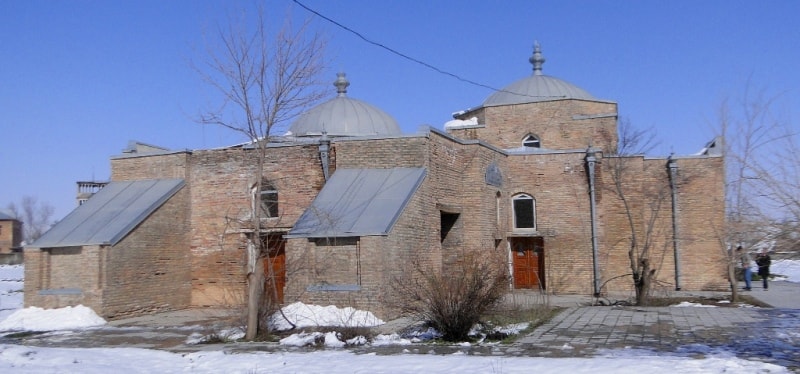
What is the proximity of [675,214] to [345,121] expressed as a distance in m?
11.6

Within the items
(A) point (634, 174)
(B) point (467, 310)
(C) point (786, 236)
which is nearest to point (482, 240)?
(A) point (634, 174)

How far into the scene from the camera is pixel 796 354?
1015 centimetres

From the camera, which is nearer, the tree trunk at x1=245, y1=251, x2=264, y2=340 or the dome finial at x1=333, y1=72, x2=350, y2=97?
the tree trunk at x1=245, y1=251, x2=264, y2=340

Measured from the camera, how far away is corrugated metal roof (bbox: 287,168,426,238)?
51.1ft

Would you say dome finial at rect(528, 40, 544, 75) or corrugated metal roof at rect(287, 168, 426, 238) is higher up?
dome finial at rect(528, 40, 544, 75)

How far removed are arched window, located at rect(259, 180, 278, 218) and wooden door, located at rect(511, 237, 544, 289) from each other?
7.94 meters

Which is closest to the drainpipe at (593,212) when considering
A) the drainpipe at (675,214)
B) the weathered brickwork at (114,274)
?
the drainpipe at (675,214)

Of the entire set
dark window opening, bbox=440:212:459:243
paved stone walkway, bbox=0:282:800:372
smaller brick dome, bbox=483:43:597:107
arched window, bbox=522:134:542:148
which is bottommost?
paved stone walkway, bbox=0:282:800:372

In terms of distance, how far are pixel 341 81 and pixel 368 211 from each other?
13.4 metres

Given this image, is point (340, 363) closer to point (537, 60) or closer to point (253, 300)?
point (253, 300)

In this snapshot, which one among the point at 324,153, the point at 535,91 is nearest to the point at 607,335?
the point at 324,153

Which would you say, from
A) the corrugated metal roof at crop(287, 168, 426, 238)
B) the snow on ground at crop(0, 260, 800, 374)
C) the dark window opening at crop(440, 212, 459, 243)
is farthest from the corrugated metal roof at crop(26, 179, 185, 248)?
the dark window opening at crop(440, 212, 459, 243)

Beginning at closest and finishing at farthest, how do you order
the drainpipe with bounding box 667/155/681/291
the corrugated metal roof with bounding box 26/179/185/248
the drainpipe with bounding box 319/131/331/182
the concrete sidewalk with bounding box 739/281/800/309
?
the corrugated metal roof with bounding box 26/179/185/248, the drainpipe with bounding box 319/131/331/182, the concrete sidewalk with bounding box 739/281/800/309, the drainpipe with bounding box 667/155/681/291

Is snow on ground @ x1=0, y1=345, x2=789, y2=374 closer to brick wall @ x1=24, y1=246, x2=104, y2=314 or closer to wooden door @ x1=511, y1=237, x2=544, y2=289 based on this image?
brick wall @ x1=24, y1=246, x2=104, y2=314
